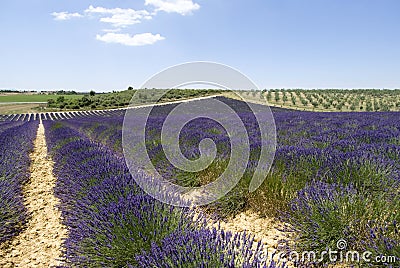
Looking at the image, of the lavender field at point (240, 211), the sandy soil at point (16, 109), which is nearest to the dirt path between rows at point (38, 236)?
the lavender field at point (240, 211)

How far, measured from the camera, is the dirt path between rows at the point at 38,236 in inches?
92.1

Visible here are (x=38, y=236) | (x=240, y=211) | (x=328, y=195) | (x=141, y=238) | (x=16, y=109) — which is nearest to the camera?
(x=141, y=238)

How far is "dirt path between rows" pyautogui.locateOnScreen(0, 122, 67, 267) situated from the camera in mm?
2340

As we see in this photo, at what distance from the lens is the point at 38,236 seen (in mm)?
2748

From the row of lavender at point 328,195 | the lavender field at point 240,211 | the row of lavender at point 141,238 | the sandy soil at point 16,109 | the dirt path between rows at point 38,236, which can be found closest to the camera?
the row of lavender at point 141,238

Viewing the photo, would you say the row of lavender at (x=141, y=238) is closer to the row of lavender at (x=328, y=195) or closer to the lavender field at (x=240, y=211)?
the lavender field at (x=240, y=211)

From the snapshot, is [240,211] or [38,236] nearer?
[38,236]

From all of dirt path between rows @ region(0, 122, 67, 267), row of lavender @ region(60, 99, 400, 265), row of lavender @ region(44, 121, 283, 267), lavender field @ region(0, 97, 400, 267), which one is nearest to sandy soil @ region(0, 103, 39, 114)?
dirt path between rows @ region(0, 122, 67, 267)

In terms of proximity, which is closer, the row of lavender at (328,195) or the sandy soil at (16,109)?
the row of lavender at (328,195)

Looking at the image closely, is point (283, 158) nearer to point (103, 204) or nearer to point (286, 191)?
point (286, 191)

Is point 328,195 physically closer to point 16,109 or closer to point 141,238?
point 141,238

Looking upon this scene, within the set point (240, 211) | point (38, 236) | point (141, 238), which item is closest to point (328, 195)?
point (240, 211)

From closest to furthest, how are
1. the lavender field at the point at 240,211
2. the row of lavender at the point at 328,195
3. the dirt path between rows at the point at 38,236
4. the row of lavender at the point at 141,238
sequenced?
the row of lavender at the point at 141,238, the lavender field at the point at 240,211, the row of lavender at the point at 328,195, the dirt path between rows at the point at 38,236

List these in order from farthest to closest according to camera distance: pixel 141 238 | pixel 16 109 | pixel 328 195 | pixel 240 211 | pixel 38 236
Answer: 1. pixel 16 109
2. pixel 240 211
3. pixel 38 236
4. pixel 328 195
5. pixel 141 238
